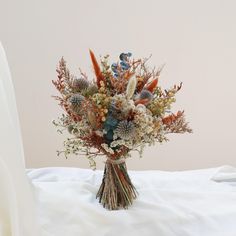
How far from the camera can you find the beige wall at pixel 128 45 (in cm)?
200

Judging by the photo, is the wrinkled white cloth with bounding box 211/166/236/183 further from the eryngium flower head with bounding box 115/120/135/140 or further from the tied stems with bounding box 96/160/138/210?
the eryngium flower head with bounding box 115/120/135/140

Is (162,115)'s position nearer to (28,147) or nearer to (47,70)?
(47,70)

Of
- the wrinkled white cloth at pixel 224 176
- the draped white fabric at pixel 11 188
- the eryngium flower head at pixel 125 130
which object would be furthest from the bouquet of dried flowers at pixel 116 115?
the wrinkled white cloth at pixel 224 176

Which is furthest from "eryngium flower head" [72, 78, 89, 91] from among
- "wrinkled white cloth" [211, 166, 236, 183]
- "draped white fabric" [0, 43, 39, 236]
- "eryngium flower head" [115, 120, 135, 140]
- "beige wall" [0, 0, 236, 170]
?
"beige wall" [0, 0, 236, 170]

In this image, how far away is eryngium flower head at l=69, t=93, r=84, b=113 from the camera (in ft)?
3.01

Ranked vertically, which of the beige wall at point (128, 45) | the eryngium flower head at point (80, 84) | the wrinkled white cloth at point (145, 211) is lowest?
the wrinkled white cloth at point (145, 211)

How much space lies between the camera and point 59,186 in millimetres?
1097

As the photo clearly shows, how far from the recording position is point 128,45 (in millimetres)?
2049

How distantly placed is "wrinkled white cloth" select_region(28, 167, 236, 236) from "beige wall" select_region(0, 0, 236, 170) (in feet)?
3.35

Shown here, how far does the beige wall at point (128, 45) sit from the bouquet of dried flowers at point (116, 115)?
1033 millimetres

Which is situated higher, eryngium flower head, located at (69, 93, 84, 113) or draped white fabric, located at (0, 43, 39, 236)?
eryngium flower head, located at (69, 93, 84, 113)

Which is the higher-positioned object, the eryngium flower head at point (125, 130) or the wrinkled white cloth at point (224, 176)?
the eryngium flower head at point (125, 130)

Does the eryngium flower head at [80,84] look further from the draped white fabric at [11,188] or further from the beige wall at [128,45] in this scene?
the beige wall at [128,45]

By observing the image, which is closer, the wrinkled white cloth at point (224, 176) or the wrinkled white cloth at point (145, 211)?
the wrinkled white cloth at point (145, 211)
